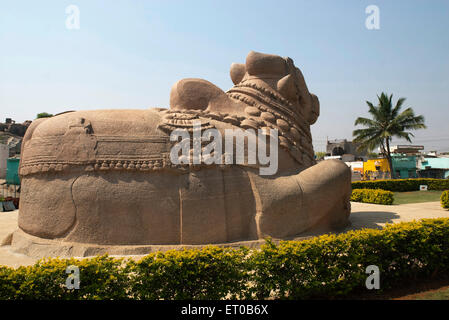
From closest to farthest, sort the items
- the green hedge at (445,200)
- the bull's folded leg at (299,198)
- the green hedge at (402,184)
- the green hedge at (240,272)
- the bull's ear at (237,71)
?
the green hedge at (240,272)
the bull's folded leg at (299,198)
the bull's ear at (237,71)
the green hedge at (445,200)
the green hedge at (402,184)

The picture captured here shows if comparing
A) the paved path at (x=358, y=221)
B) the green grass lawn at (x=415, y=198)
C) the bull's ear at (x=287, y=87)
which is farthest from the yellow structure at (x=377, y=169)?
the bull's ear at (x=287, y=87)

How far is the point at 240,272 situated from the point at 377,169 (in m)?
25.7

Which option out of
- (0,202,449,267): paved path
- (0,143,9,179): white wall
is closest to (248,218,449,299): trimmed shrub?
(0,202,449,267): paved path

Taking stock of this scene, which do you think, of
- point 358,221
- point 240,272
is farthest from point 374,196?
point 240,272

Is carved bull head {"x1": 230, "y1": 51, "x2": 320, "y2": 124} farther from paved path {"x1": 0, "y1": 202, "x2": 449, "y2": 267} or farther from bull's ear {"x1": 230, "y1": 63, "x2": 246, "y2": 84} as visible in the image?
paved path {"x1": 0, "y1": 202, "x2": 449, "y2": 267}

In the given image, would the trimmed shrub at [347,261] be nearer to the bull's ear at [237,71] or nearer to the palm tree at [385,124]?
the bull's ear at [237,71]

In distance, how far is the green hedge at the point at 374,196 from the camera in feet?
36.0

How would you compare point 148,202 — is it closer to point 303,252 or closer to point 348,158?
point 303,252

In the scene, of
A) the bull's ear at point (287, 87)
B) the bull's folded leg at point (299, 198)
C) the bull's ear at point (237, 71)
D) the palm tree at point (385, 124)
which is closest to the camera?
the bull's folded leg at point (299, 198)

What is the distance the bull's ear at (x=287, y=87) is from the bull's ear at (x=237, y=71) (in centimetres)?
91

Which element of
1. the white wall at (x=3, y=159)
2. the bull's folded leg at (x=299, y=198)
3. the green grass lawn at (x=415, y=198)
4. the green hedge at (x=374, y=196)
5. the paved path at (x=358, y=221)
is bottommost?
the green grass lawn at (x=415, y=198)

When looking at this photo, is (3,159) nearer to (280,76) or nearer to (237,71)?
(237,71)
